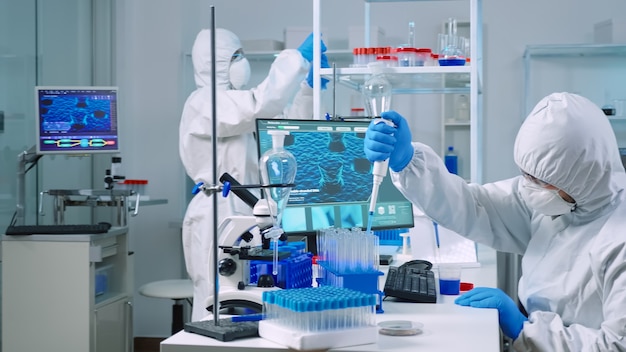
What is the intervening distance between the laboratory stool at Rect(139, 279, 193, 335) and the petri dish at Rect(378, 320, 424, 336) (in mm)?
2537

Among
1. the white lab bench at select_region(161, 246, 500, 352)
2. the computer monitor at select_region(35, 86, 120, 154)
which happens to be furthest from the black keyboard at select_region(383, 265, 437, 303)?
the computer monitor at select_region(35, 86, 120, 154)

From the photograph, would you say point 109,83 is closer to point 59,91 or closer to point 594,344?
point 59,91

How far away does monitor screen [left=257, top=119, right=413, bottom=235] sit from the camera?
6.52 feet

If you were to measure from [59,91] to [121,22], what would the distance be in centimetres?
120

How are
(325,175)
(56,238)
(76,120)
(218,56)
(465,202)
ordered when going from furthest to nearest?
(218,56), (76,120), (56,238), (325,175), (465,202)

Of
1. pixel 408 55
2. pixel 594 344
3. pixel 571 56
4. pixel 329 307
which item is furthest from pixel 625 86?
pixel 329 307

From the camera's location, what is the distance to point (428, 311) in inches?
61.1

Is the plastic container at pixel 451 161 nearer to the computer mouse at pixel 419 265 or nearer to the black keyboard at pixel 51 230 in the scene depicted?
the black keyboard at pixel 51 230

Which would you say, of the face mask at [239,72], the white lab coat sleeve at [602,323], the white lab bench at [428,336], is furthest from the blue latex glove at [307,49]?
the white lab coat sleeve at [602,323]

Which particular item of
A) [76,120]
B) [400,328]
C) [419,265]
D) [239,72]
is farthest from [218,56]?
[400,328]

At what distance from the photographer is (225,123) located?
3.47 meters

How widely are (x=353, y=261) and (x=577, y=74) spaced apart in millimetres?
3458

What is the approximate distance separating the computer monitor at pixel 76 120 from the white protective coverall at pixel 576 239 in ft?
7.39

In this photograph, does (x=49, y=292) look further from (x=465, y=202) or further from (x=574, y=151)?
(x=574, y=151)
